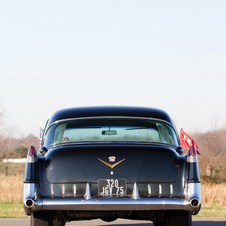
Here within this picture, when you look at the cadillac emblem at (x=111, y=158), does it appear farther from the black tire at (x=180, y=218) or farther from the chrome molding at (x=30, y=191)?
the black tire at (x=180, y=218)

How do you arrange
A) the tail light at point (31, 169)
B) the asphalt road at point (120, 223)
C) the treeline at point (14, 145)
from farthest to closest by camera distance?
the treeline at point (14, 145) < the asphalt road at point (120, 223) < the tail light at point (31, 169)

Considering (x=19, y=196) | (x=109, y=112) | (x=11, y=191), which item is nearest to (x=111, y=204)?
(x=109, y=112)

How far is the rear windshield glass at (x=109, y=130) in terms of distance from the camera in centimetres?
618

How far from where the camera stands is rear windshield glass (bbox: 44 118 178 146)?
6.18m

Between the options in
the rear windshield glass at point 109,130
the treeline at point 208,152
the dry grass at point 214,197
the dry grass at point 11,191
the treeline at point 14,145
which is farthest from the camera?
the treeline at point 14,145

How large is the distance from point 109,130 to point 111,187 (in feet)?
4.33

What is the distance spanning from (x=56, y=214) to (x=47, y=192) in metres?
0.63

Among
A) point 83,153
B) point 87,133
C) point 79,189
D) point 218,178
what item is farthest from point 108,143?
point 218,178

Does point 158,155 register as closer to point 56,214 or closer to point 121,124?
point 121,124

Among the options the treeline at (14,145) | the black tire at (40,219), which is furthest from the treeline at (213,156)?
the black tire at (40,219)

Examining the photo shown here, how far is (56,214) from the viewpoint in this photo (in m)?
5.58

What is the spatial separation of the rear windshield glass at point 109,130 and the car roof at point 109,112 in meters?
0.08

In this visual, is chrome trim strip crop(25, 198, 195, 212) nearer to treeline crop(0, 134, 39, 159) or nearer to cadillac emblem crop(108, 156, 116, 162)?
cadillac emblem crop(108, 156, 116, 162)

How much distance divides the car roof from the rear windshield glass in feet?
0.27
